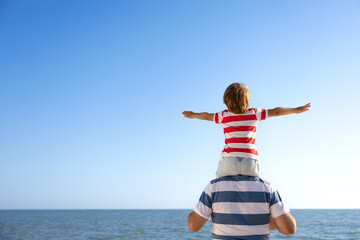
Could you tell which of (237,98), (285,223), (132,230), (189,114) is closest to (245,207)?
(285,223)

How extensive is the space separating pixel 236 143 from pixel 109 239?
2751 centimetres

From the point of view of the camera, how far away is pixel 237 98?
243 cm

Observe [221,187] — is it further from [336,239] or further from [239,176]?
[336,239]

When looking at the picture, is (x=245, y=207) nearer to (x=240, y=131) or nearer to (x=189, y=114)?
(x=240, y=131)

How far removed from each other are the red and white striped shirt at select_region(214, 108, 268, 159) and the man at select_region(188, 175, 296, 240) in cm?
18

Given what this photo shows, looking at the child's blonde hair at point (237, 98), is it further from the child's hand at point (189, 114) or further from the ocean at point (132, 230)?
the ocean at point (132, 230)

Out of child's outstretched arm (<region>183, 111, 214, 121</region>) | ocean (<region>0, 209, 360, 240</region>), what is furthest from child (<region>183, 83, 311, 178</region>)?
ocean (<region>0, 209, 360, 240</region>)

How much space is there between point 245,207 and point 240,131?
0.53 meters

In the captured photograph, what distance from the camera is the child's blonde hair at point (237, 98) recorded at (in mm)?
2438

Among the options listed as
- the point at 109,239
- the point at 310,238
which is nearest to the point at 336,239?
the point at 310,238

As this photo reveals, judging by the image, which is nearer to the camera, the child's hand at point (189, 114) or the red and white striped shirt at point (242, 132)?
the red and white striped shirt at point (242, 132)

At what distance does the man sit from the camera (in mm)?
2318

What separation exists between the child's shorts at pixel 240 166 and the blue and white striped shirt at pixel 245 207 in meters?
0.04

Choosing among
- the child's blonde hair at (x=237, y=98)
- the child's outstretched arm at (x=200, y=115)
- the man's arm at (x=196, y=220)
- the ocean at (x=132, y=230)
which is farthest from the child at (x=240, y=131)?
the ocean at (x=132, y=230)
